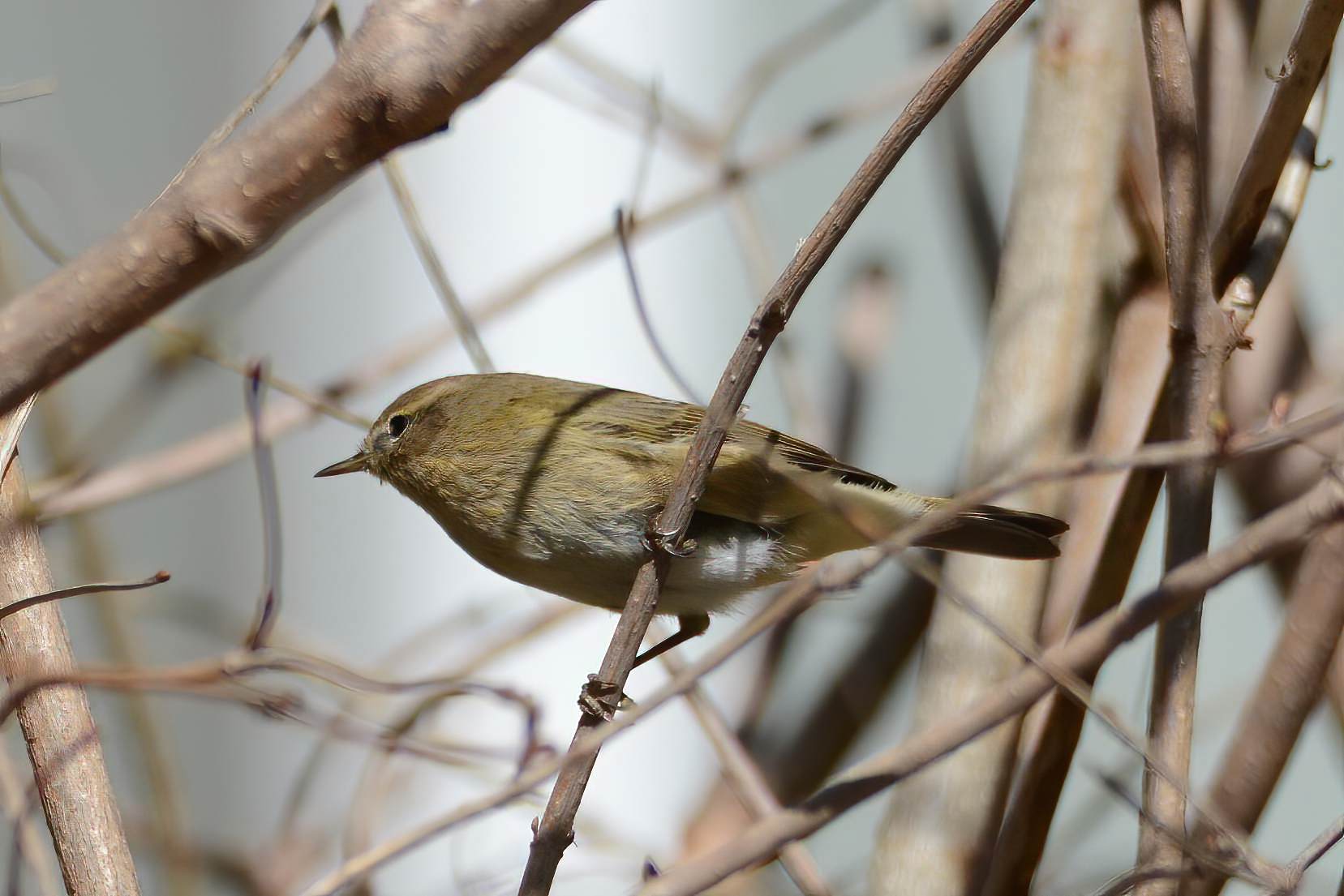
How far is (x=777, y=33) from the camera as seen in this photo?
3922mm

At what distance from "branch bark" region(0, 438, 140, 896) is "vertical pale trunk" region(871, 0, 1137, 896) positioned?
97 centimetres

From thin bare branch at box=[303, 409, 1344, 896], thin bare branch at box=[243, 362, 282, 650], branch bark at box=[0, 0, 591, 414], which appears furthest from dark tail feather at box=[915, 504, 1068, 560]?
branch bark at box=[0, 0, 591, 414]

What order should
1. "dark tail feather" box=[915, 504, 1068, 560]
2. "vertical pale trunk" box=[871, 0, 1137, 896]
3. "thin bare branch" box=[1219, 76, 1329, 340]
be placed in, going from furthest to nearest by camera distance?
"dark tail feather" box=[915, 504, 1068, 560], "vertical pale trunk" box=[871, 0, 1137, 896], "thin bare branch" box=[1219, 76, 1329, 340]

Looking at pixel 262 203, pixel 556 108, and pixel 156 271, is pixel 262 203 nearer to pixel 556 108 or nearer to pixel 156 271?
pixel 156 271

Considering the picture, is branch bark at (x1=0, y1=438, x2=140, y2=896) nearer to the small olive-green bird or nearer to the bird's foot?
the bird's foot

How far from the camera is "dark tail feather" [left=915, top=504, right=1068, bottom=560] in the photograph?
190 centimetres

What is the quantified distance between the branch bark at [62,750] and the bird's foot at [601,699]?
1.57 ft

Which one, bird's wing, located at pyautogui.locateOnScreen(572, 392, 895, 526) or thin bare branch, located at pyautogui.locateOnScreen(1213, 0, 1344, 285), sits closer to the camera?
thin bare branch, located at pyautogui.locateOnScreen(1213, 0, 1344, 285)

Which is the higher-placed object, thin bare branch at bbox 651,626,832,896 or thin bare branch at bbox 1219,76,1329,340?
thin bare branch at bbox 1219,76,1329,340

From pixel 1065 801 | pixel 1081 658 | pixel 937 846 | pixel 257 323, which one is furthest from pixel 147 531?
pixel 1081 658

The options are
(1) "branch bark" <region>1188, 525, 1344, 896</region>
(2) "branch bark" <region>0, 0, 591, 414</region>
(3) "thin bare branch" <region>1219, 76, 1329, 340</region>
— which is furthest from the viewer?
(3) "thin bare branch" <region>1219, 76, 1329, 340</region>

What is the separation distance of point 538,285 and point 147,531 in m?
2.06

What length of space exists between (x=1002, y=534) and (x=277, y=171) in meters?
1.46

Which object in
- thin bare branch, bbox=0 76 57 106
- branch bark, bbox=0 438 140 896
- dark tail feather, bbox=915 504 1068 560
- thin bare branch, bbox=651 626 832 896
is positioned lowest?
branch bark, bbox=0 438 140 896
